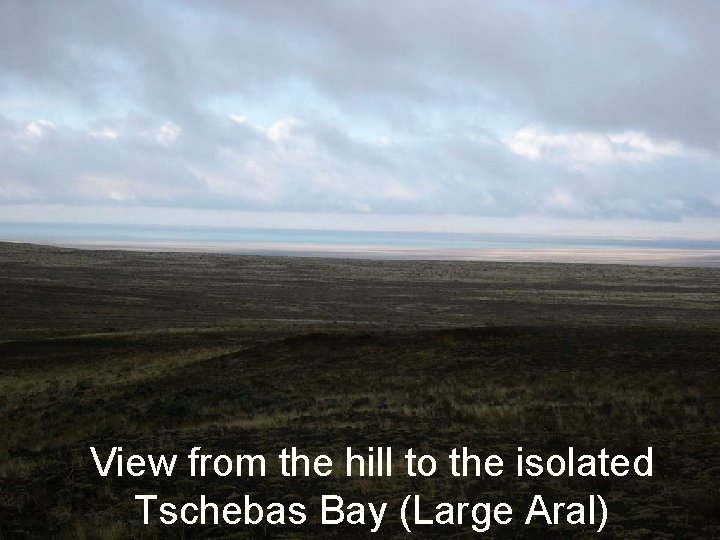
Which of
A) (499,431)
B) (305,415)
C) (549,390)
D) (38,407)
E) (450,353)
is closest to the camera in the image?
(499,431)

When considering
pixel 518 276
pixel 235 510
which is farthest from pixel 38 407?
pixel 518 276

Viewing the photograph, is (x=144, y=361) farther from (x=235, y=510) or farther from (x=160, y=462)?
(x=235, y=510)

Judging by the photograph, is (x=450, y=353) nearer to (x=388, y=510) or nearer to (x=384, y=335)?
(x=384, y=335)

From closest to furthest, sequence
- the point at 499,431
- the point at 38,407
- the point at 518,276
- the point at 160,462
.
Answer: the point at 160,462 < the point at 499,431 < the point at 38,407 < the point at 518,276

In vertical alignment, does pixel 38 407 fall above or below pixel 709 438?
below

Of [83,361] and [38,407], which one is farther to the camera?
[83,361]

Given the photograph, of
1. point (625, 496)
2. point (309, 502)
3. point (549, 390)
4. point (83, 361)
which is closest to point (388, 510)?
point (309, 502)
